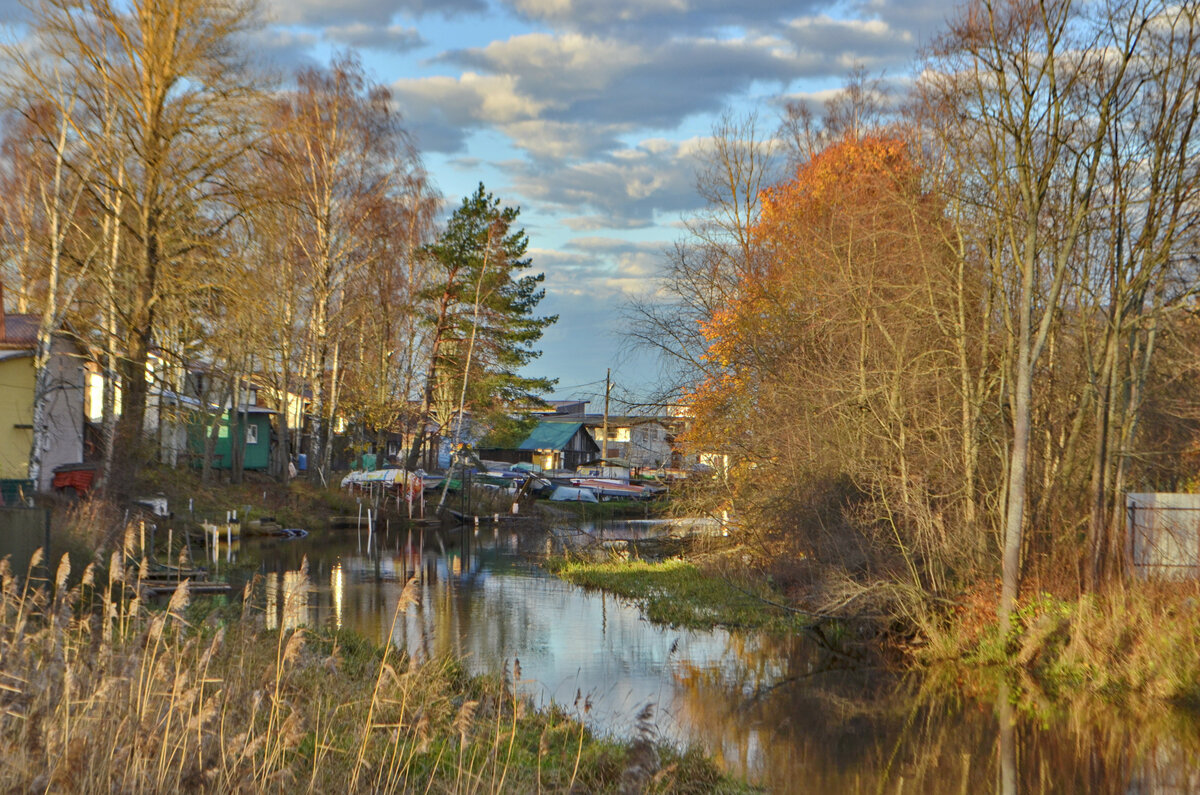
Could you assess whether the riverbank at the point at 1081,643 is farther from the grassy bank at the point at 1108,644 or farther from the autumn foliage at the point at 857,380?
the autumn foliage at the point at 857,380

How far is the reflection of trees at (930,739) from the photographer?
981 centimetres

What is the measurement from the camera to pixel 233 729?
6285 millimetres

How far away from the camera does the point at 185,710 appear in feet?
17.6

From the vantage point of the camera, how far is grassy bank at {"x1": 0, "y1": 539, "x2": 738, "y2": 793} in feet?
16.0

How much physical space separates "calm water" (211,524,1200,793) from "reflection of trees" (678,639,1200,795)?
24mm

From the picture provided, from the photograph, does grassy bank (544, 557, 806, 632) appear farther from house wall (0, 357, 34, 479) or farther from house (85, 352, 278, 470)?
house wall (0, 357, 34, 479)

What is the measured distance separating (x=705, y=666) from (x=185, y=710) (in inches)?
407

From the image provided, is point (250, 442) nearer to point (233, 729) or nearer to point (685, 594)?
point (685, 594)

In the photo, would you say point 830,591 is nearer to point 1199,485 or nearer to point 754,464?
point 1199,485

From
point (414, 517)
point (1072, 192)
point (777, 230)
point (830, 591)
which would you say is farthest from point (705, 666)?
point (414, 517)

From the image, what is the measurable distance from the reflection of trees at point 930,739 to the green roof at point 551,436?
65070 millimetres

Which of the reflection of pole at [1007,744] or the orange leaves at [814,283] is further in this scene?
the orange leaves at [814,283]

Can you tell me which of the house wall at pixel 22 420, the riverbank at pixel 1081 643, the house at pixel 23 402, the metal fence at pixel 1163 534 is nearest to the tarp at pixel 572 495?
the house at pixel 23 402

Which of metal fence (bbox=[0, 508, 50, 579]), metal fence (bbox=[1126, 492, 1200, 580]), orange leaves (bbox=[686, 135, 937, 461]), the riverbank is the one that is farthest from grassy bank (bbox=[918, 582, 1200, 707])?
metal fence (bbox=[0, 508, 50, 579])
